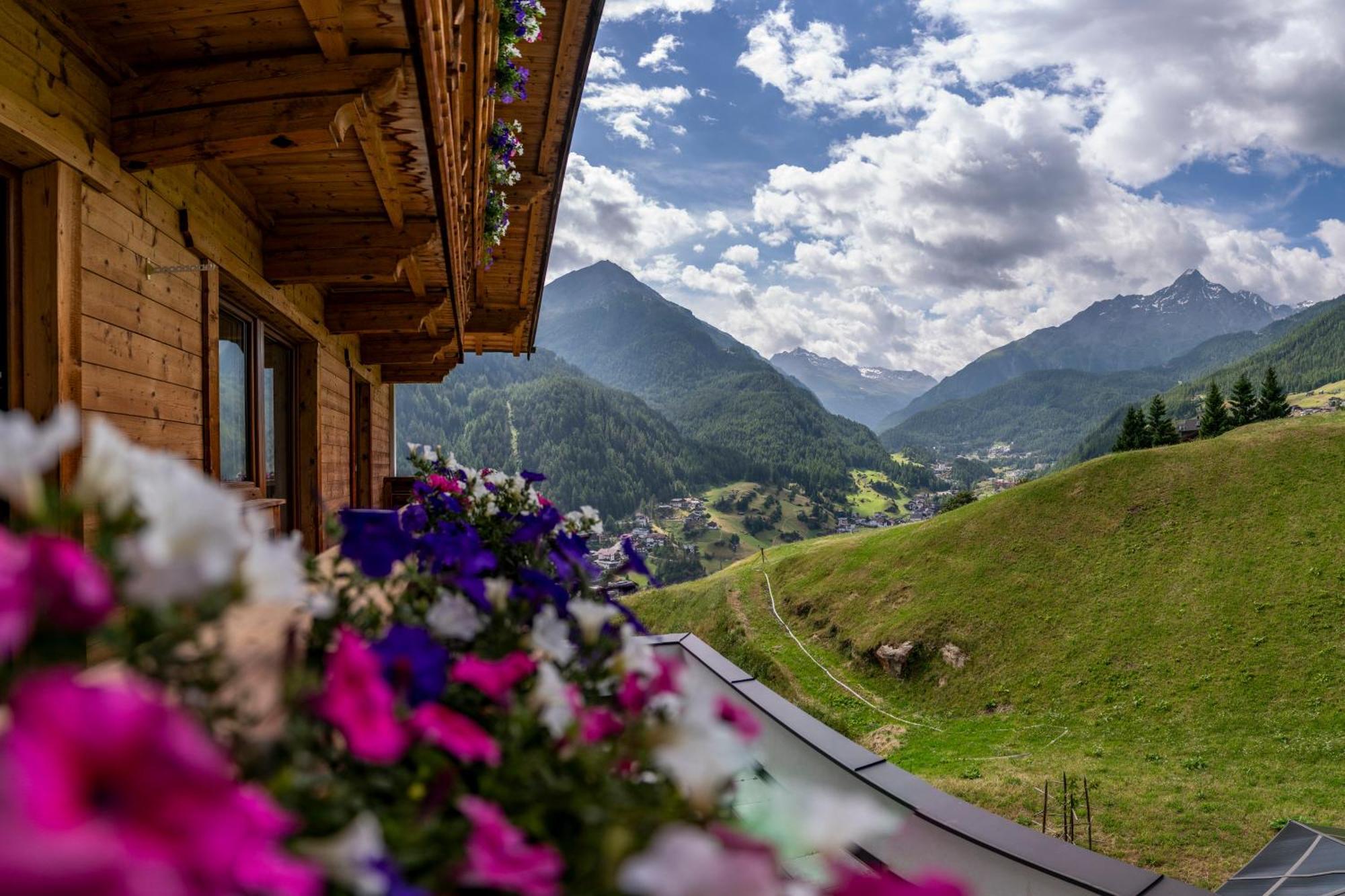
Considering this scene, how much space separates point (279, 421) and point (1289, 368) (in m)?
167

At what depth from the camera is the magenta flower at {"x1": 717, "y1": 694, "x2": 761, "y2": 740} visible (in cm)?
67

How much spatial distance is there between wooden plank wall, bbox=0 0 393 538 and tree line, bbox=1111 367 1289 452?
4945cm

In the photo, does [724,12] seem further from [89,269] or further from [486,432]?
[89,269]

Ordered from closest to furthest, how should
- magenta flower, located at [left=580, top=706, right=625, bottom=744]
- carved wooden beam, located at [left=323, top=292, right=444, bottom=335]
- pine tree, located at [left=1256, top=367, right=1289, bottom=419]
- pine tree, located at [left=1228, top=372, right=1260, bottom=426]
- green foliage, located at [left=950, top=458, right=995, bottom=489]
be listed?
magenta flower, located at [left=580, top=706, right=625, bottom=744] → carved wooden beam, located at [left=323, top=292, right=444, bottom=335] → pine tree, located at [left=1256, top=367, right=1289, bottom=419] → pine tree, located at [left=1228, top=372, right=1260, bottom=426] → green foliage, located at [left=950, top=458, right=995, bottom=489]

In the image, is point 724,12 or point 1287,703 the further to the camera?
point 724,12

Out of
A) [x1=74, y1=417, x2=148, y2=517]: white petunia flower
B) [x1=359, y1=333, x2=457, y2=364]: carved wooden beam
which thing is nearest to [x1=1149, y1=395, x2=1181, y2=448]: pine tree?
[x1=359, y1=333, x2=457, y2=364]: carved wooden beam

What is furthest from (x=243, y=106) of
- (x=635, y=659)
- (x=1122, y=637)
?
(x=1122, y=637)

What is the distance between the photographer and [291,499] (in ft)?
18.3

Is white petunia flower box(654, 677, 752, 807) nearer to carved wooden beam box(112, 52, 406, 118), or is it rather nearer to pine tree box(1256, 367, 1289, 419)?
carved wooden beam box(112, 52, 406, 118)

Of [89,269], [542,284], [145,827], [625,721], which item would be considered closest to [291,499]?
[542,284]

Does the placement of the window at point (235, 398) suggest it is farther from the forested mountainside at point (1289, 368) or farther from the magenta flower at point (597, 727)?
the forested mountainside at point (1289, 368)

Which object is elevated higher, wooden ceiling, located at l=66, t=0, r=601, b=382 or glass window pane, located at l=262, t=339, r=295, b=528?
wooden ceiling, located at l=66, t=0, r=601, b=382

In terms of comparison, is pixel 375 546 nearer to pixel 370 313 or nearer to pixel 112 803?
pixel 112 803

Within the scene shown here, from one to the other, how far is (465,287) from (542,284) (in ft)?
4.82
